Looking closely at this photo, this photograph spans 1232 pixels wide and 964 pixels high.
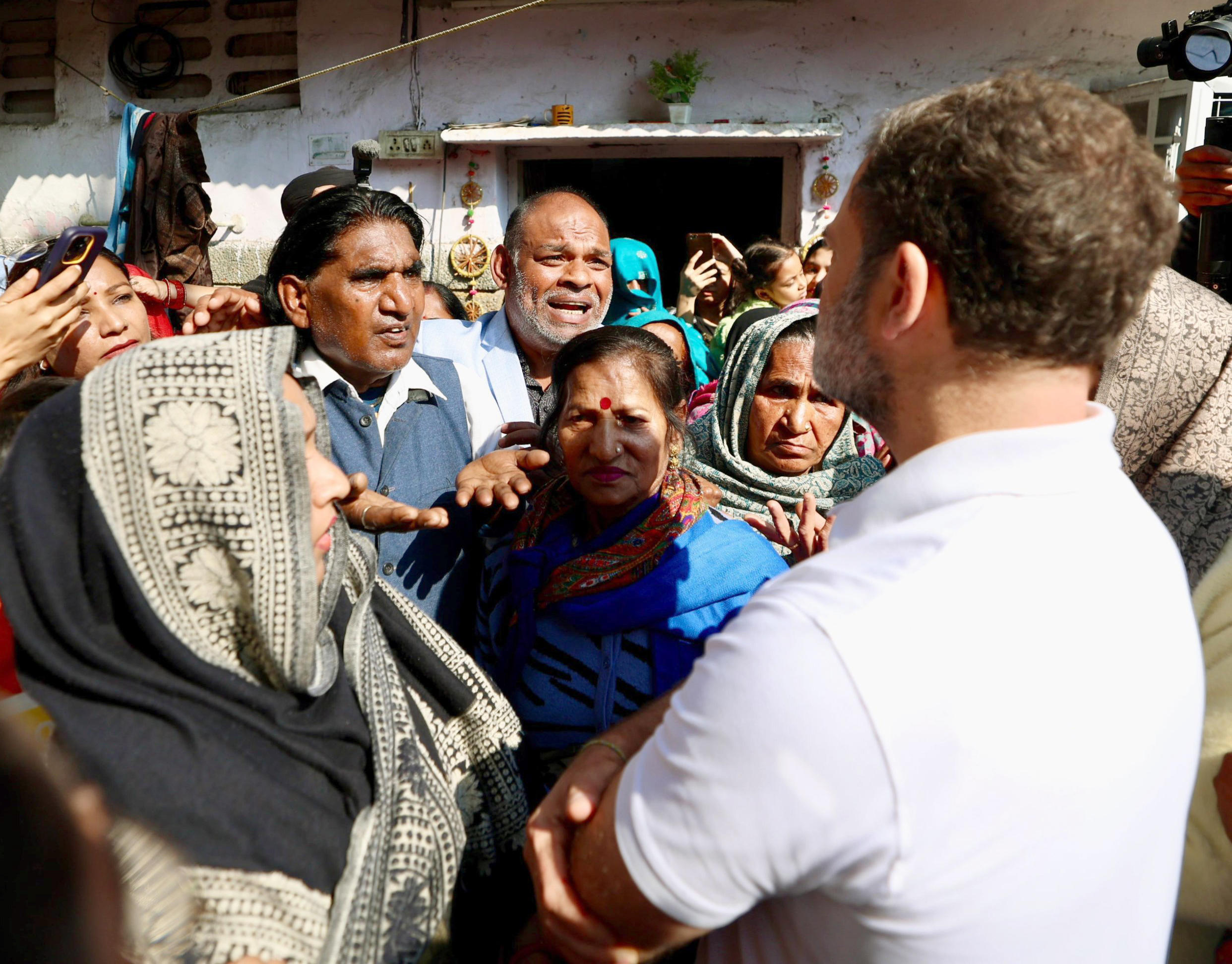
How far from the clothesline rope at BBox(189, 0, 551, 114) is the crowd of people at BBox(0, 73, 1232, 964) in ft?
17.9

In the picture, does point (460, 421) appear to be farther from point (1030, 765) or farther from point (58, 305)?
point (1030, 765)

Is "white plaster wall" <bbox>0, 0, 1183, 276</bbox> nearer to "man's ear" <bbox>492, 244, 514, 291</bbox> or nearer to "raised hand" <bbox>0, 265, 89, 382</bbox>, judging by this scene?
"man's ear" <bbox>492, 244, 514, 291</bbox>

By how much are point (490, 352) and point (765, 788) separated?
2.59 meters

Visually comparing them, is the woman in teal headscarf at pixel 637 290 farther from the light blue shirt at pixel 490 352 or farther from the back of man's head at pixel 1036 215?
the back of man's head at pixel 1036 215

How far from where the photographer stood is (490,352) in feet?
10.8

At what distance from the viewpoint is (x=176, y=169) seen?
6176mm

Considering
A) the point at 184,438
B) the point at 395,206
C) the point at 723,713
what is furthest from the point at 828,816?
the point at 395,206

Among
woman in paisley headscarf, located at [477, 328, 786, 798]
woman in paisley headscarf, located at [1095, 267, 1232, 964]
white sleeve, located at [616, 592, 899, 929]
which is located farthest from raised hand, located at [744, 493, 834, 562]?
white sleeve, located at [616, 592, 899, 929]

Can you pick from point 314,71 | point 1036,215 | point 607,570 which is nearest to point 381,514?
point 607,570

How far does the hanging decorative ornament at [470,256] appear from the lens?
23.7 ft

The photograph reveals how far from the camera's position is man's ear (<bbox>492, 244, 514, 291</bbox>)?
11.5 ft

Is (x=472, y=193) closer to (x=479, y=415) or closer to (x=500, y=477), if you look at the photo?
(x=479, y=415)

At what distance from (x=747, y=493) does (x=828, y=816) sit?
1766mm

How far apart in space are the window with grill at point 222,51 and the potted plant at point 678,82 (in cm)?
300
